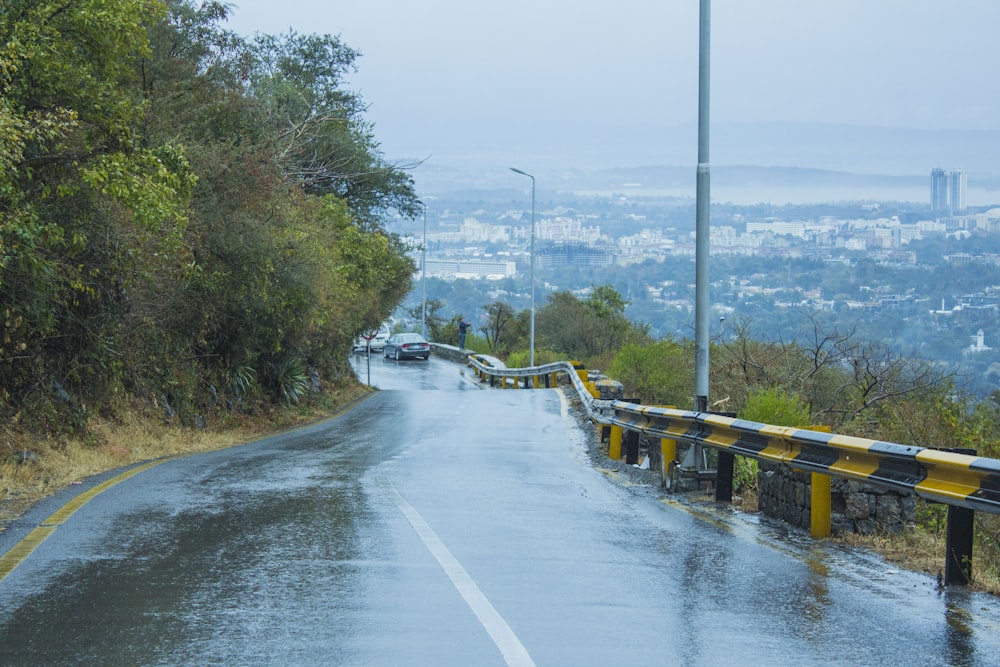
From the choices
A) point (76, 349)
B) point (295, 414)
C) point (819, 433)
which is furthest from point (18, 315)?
point (295, 414)

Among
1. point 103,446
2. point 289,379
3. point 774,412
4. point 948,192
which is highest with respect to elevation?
point 948,192

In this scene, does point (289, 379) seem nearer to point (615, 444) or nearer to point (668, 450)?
point (615, 444)

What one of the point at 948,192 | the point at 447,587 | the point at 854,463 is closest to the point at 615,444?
the point at 854,463

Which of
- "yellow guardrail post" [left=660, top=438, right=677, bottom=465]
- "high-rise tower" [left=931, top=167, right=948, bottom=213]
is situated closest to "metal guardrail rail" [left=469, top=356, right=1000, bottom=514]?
"yellow guardrail post" [left=660, top=438, right=677, bottom=465]

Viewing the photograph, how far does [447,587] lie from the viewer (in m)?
7.59

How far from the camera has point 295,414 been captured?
3030 cm

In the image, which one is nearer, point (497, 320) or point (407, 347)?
point (407, 347)

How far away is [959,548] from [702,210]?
25.2 feet

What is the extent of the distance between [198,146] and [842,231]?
4511 inches

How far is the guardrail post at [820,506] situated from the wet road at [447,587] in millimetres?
257

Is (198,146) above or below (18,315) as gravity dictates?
above

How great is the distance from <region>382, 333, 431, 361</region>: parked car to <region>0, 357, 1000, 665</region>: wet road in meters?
57.6

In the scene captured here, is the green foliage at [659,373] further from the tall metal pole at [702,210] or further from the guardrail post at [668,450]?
the guardrail post at [668,450]

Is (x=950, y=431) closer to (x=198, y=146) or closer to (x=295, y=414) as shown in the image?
(x=198, y=146)
